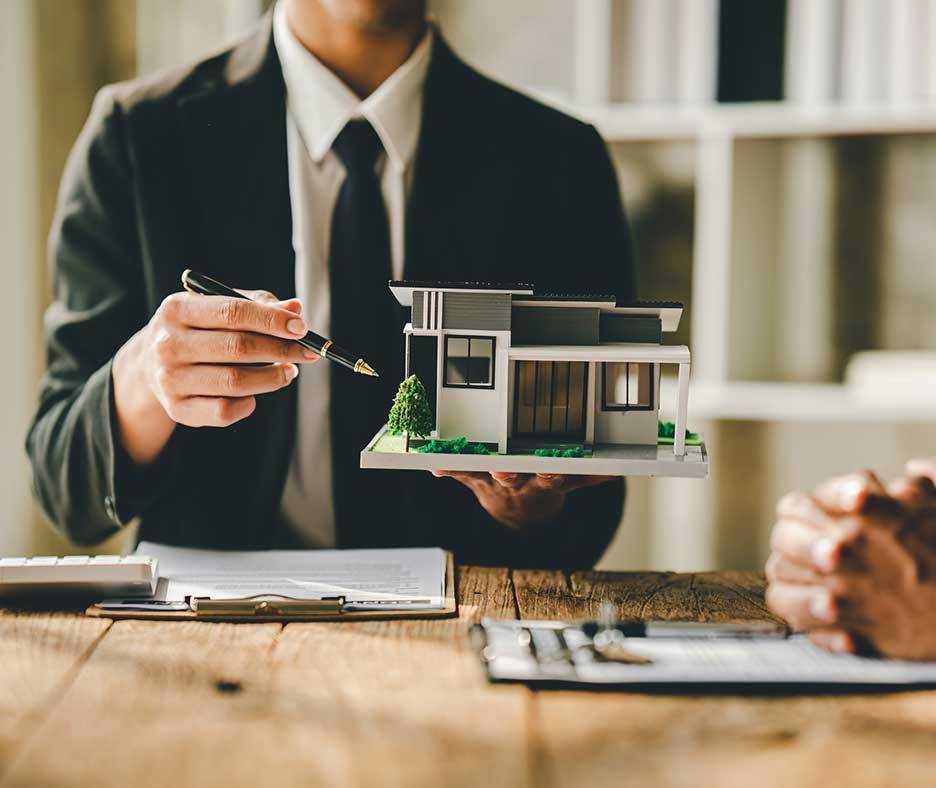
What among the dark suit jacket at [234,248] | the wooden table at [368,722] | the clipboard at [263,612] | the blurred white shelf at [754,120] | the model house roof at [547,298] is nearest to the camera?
the wooden table at [368,722]

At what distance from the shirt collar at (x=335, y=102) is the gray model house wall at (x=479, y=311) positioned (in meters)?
0.50

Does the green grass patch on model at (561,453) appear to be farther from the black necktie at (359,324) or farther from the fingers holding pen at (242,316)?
the black necktie at (359,324)

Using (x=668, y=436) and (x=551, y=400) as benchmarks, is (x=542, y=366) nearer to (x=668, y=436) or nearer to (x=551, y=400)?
(x=551, y=400)

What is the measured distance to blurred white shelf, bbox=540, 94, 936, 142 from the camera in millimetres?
2035

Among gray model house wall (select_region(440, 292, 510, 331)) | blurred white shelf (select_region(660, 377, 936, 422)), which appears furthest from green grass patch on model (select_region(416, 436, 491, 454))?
blurred white shelf (select_region(660, 377, 936, 422))

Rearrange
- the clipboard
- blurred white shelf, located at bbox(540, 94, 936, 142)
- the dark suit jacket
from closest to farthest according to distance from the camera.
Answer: the clipboard < the dark suit jacket < blurred white shelf, located at bbox(540, 94, 936, 142)

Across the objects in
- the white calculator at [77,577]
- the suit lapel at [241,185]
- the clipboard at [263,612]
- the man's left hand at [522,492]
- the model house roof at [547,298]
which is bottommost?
the clipboard at [263,612]

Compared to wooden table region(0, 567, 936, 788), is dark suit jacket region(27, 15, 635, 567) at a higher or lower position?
higher

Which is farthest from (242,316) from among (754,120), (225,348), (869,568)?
(754,120)

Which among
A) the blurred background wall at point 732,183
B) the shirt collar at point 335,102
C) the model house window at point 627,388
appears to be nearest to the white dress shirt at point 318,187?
the shirt collar at point 335,102

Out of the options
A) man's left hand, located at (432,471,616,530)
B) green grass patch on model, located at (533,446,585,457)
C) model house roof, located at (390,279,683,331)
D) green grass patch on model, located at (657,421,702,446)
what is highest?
model house roof, located at (390,279,683,331)

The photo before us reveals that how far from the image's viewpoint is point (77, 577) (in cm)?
97

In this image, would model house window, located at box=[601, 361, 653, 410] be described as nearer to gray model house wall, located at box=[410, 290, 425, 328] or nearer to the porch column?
the porch column

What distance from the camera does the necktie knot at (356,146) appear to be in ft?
4.71
